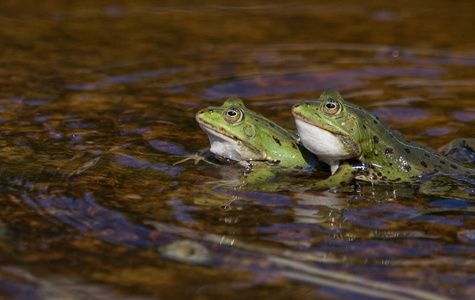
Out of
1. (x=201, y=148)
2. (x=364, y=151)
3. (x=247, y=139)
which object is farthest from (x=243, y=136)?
(x=364, y=151)

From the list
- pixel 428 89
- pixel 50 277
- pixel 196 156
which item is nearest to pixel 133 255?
pixel 50 277

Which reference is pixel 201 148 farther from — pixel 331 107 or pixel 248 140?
pixel 331 107

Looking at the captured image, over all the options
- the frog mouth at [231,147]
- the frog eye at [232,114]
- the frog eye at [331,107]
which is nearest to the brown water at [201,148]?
the frog mouth at [231,147]

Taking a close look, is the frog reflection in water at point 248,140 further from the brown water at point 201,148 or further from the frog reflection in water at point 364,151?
the frog reflection in water at point 364,151

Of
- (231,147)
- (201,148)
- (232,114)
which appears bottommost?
(231,147)

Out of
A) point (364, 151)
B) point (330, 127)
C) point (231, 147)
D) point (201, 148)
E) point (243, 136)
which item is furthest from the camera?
point (201, 148)

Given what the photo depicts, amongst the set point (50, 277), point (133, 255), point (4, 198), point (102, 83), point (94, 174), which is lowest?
point (50, 277)

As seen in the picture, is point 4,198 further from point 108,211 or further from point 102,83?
point 102,83
